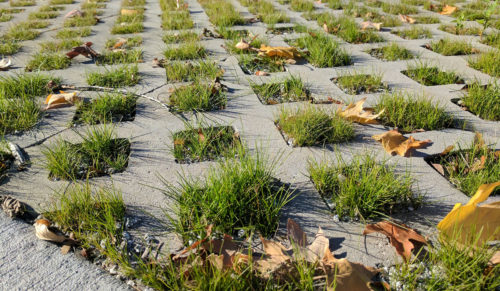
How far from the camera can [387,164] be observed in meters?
1.80

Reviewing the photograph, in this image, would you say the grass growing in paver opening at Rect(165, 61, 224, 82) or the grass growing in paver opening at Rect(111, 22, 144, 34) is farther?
the grass growing in paver opening at Rect(111, 22, 144, 34)

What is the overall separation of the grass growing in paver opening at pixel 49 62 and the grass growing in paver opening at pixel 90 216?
193cm

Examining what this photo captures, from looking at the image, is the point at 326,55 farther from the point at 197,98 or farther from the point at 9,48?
the point at 9,48

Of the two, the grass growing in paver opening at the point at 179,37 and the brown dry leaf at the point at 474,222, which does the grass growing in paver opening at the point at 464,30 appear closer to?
the grass growing in paver opening at the point at 179,37

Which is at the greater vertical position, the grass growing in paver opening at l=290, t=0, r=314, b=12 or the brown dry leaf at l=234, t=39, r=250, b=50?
the grass growing in paver opening at l=290, t=0, r=314, b=12

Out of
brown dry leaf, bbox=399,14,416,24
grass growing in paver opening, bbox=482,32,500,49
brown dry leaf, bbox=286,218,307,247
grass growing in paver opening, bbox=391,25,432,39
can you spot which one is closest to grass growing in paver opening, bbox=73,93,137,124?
brown dry leaf, bbox=286,218,307,247

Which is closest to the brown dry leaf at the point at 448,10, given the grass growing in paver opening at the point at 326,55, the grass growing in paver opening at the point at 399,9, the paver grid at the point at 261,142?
the grass growing in paver opening at the point at 399,9

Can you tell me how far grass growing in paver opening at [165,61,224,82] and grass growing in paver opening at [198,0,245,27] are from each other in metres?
1.43

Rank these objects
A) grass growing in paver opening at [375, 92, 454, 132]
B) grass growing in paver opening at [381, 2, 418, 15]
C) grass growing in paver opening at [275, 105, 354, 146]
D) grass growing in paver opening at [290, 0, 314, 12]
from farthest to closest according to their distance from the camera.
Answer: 1. grass growing in paver opening at [290, 0, 314, 12]
2. grass growing in paver opening at [381, 2, 418, 15]
3. grass growing in paver opening at [375, 92, 454, 132]
4. grass growing in paver opening at [275, 105, 354, 146]

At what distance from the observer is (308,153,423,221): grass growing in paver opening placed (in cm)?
146

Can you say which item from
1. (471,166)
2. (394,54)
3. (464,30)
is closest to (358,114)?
(471,166)

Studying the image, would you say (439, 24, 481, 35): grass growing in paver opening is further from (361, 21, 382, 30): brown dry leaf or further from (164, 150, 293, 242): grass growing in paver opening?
(164, 150, 293, 242): grass growing in paver opening

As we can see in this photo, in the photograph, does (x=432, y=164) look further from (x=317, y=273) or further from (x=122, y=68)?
(x=122, y=68)

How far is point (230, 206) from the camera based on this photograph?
1.41m
